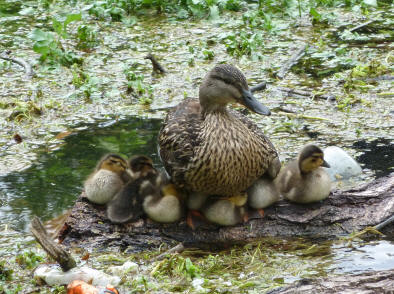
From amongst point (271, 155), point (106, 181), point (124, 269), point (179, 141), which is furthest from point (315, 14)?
point (124, 269)

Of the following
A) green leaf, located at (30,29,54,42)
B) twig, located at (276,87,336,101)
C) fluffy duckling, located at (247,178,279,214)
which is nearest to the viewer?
fluffy duckling, located at (247,178,279,214)

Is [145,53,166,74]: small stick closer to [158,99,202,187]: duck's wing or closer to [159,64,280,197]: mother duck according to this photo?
[158,99,202,187]: duck's wing

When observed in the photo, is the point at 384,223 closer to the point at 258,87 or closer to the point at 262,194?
the point at 262,194

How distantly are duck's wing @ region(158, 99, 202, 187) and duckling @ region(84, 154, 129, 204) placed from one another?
0.35m

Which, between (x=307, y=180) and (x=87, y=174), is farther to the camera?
(x=87, y=174)

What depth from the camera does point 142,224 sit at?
17.3ft

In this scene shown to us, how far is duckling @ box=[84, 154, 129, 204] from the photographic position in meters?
5.29

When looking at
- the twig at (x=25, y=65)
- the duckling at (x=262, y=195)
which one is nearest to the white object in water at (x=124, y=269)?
the duckling at (x=262, y=195)

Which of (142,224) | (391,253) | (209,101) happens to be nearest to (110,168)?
(142,224)

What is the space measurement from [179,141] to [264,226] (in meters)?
0.87

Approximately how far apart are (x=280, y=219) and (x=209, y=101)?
1032 mm

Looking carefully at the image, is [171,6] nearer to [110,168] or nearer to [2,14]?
[2,14]

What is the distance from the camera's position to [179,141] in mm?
5344

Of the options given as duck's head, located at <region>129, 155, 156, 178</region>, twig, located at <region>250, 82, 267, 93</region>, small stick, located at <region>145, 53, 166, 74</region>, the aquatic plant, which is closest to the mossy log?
duck's head, located at <region>129, 155, 156, 178</region>
